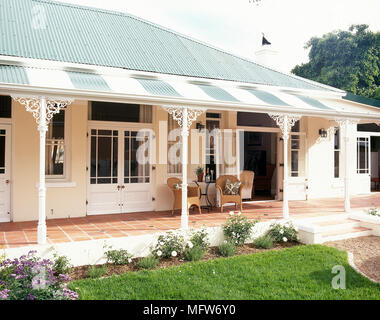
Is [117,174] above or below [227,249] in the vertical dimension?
above

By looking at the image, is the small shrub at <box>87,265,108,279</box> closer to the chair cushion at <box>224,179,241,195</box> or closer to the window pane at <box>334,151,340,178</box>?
the chair cushion at <box>224,179,241,195</box>

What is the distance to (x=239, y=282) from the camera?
5586 mm

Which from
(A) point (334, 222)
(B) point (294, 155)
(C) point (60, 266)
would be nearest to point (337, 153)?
(B) point (294, 155)

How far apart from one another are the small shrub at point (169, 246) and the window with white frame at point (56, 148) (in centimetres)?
345

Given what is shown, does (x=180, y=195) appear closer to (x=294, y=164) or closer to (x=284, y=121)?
(x=284, y=121)

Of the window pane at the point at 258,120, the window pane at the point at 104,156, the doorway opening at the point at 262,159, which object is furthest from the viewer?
the doorway opening at the point at 262,159

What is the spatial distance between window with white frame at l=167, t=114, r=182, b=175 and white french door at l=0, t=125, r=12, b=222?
3876mm

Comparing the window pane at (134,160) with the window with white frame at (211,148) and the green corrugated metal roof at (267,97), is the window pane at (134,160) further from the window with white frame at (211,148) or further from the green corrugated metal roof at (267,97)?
the green corrugated metal roof at (267,97)

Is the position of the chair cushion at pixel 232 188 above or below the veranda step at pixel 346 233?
above

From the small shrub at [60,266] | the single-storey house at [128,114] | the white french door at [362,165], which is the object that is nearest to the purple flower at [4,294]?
the small shrub at [60,266]

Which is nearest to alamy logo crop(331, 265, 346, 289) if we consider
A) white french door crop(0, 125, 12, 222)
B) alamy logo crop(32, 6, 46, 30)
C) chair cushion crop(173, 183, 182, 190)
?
chair cushion crop(173, 183, 182, 190)

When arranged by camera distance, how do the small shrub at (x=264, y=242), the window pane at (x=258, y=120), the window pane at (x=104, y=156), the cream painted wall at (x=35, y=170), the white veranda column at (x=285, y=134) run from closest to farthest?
the small shrub at (x=264, y=242), the cream painted wall at (x=35, y=170), the white veranda column at (x=285, y=134), the window pane at (x=104, y=156), the window pane at (x=258, y=120)

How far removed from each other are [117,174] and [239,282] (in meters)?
4.94

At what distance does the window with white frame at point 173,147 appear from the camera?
10039mm
